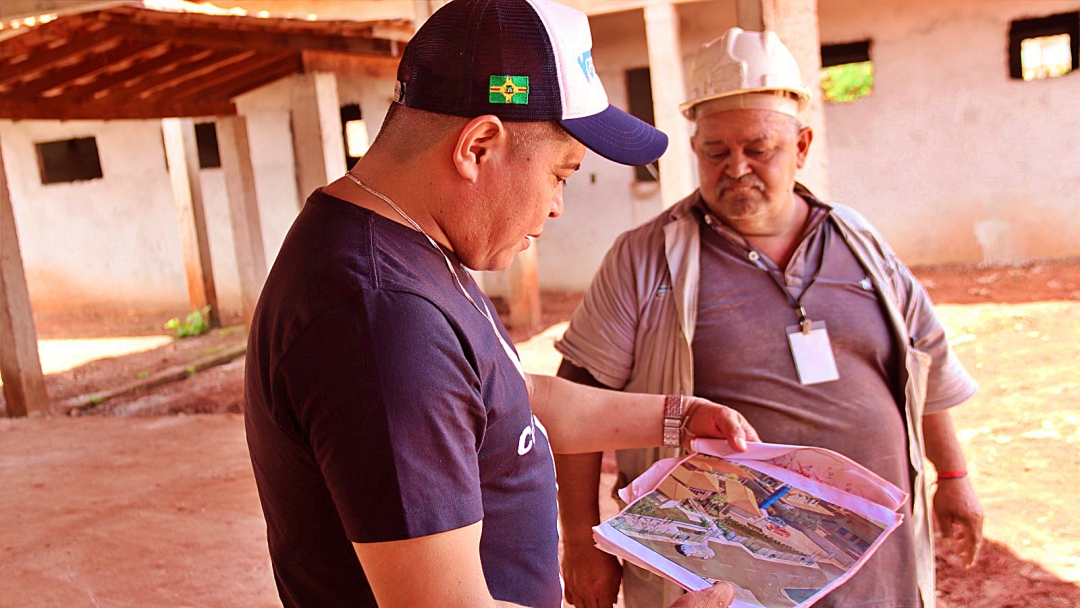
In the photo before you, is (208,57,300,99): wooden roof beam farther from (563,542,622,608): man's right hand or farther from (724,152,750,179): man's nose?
(563,542,622,608): man's right hand

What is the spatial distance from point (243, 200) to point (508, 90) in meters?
10.9

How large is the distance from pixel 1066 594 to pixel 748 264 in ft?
7.54

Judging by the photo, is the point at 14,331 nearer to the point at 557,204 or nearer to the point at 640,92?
the point at 640,92

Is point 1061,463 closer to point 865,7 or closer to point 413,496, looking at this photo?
point 413,496

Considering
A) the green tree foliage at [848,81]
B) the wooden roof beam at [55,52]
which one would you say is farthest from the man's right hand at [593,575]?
the green tree foliage at [848,81]

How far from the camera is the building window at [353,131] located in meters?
12.1

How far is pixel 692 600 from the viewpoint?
4.52ft

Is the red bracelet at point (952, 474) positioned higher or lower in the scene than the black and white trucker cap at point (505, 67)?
lower

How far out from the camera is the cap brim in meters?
1.30

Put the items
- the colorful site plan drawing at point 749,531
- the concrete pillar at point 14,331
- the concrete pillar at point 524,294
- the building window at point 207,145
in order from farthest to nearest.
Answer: the building window at point 207,145, the concrete pillar at point 524,294, the concrete pillar at point 14,331, the colorful site plan drawing at point 749,531

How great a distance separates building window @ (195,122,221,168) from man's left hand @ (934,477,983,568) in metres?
12.2

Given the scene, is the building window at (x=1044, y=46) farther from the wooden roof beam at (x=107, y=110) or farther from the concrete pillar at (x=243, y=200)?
the wooden roof beam at (x=107, y=110)

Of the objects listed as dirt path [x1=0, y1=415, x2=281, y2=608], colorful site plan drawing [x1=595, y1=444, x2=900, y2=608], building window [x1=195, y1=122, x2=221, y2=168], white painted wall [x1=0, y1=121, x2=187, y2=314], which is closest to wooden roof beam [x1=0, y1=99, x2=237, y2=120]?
building window [x1=195, y1=122, x2=221, y2=168]

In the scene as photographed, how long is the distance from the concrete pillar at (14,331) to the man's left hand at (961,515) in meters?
7.55
